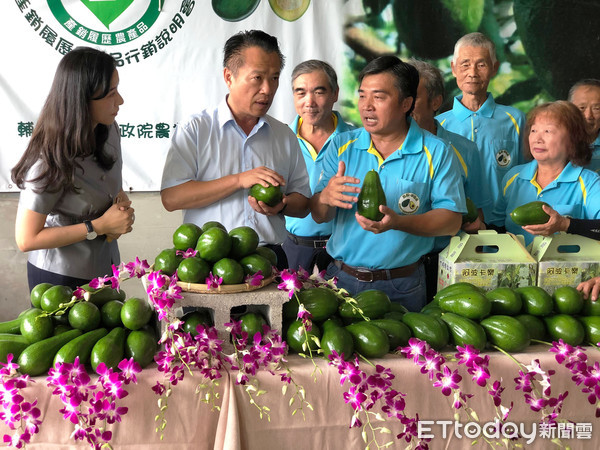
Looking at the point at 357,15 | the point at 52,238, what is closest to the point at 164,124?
the point at 357,15

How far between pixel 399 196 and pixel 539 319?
78cm

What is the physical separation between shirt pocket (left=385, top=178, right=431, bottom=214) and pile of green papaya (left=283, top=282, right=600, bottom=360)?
55 centimetres

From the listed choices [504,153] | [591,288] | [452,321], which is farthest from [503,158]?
[452,321]

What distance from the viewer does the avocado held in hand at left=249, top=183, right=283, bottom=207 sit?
2287 mm

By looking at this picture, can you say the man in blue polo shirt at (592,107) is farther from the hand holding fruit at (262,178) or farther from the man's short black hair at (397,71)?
the hand holding fruit at (262,178)

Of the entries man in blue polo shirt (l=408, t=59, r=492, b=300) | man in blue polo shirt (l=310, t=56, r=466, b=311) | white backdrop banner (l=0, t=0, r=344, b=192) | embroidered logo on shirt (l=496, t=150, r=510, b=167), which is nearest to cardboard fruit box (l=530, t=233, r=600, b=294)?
man in blue polo shirt (l=310, t=56, r=466, b=311)

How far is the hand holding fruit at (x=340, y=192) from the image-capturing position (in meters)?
2.29

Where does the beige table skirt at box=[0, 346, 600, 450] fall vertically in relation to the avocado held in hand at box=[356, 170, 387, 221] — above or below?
below

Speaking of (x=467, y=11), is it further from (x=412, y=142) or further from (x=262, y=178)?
(x=262, y=178)

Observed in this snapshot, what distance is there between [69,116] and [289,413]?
4.57 ft

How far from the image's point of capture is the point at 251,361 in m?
1.70

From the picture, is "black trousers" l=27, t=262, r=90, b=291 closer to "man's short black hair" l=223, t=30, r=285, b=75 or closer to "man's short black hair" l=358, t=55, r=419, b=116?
"man's short black hair" l=223, t=30, r=285, b=75

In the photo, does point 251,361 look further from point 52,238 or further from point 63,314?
point 52,238

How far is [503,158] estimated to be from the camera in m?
3.56
